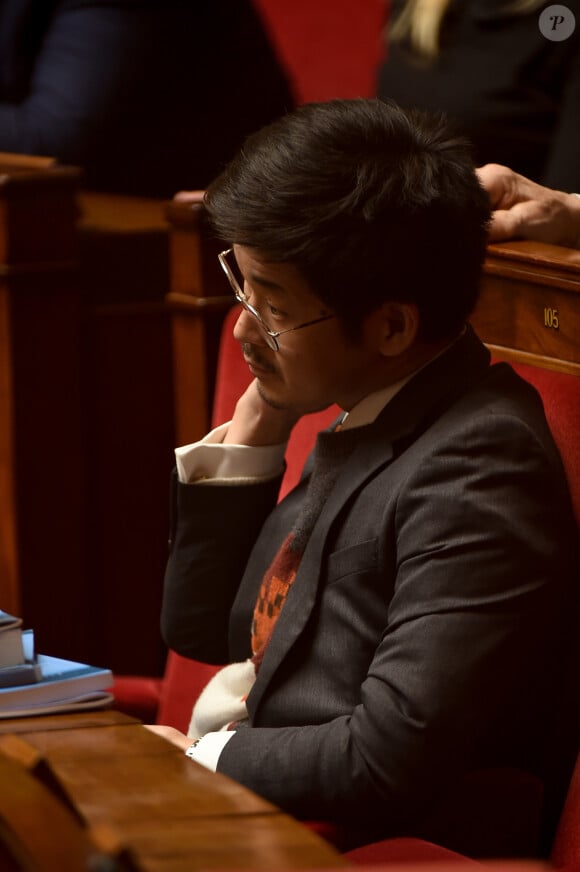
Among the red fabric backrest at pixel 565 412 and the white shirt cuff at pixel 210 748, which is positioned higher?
the red fabric backrest at pixel 565 412

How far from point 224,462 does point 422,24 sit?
0.81m

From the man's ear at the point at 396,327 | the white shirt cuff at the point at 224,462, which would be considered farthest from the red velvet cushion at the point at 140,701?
the man's ear at the point at 396,327

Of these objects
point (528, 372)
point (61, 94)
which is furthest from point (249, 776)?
point (61, 94)

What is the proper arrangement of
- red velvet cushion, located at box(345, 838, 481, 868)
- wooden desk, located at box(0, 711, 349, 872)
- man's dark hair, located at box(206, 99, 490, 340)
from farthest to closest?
man's dark hair, located at box(206, 99, 490, 340) < red velvet cushion, located at box(345, 838, 481, 868) < wooden desk, located at box(0, 711, 349, 872)

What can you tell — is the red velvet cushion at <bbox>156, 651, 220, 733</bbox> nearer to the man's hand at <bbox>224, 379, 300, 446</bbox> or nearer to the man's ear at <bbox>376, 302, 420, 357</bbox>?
the man's hand at <bbox>224, 379, 300, 446</bbox>

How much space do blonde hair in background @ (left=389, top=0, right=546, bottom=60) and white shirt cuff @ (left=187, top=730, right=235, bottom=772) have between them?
1.13m

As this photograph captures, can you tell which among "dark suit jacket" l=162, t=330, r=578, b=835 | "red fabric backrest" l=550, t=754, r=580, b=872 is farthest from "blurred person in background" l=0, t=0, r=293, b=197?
"red fabric backrest" l=550, t=754, r=580, b=872

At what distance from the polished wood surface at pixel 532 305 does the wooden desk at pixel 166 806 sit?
58 centimetres

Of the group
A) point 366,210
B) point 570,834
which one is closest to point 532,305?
point 366,210

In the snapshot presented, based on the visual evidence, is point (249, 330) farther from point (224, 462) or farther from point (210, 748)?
point (210, 748)

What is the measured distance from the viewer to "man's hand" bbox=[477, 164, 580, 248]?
1.54 m

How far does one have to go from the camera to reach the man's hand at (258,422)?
1608 millimetres

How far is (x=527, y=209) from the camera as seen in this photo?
1.54m

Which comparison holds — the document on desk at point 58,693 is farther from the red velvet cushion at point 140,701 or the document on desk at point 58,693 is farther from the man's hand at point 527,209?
the man's hand at point 527,209
